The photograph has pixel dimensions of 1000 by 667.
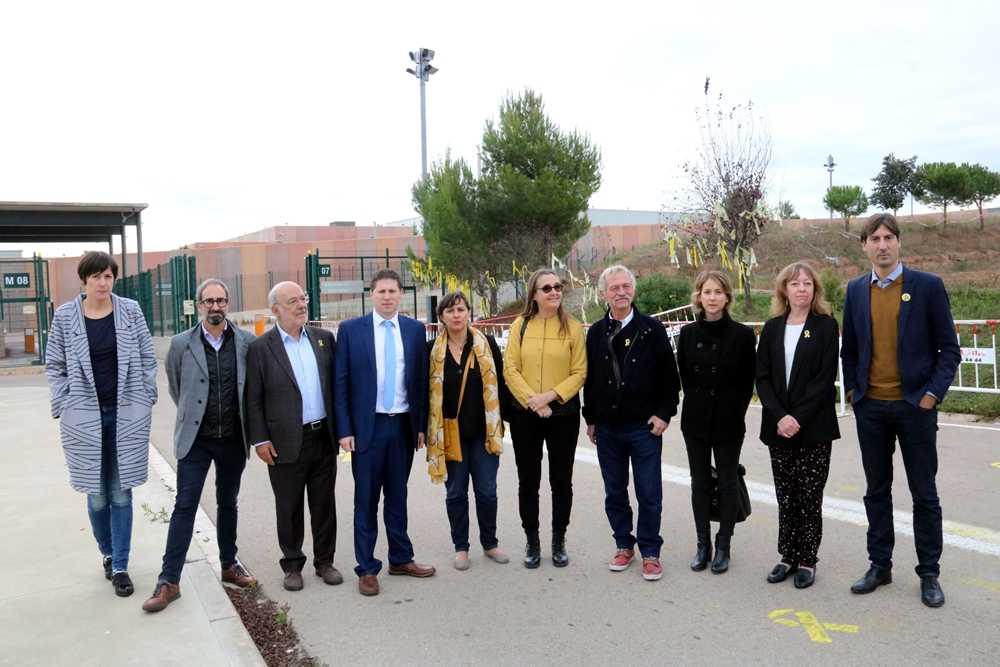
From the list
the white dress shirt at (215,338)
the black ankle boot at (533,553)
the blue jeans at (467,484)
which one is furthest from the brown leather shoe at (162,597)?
the black ankle boot at (533,553)

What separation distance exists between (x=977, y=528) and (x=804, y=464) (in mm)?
1754

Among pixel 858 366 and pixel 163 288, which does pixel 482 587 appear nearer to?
pixel 858 366

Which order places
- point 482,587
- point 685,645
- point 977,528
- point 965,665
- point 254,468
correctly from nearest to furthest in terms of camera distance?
point 965,665, point 685,645, point 482,587, point 977,528, point 254,468

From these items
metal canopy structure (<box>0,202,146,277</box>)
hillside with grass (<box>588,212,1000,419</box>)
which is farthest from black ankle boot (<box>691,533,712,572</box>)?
metal canopy structure (<box>0,202,146,277</box>)

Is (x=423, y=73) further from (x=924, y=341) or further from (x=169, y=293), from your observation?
(x=924, y=341)

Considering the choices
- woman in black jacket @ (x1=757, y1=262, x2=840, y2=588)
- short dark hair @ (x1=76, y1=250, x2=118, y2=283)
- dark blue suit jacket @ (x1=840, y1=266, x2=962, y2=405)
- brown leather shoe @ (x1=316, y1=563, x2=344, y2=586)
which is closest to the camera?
dark blue suit jacket @ (x1=840, y1=266, x2=962, y2=405)

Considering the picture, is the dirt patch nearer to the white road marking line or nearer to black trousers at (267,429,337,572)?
black trousers at (267,429,337,572)

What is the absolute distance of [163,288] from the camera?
24.0 metres

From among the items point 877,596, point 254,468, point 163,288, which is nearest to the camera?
point 877,596

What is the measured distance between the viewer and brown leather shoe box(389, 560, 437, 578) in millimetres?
4867

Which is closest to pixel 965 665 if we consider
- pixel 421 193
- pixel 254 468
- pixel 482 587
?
pixel 482 587

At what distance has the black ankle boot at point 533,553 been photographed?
4992 millimetres

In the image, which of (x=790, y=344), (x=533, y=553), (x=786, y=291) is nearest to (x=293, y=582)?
(x=533, y=553)

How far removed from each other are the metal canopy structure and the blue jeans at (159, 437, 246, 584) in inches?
910
